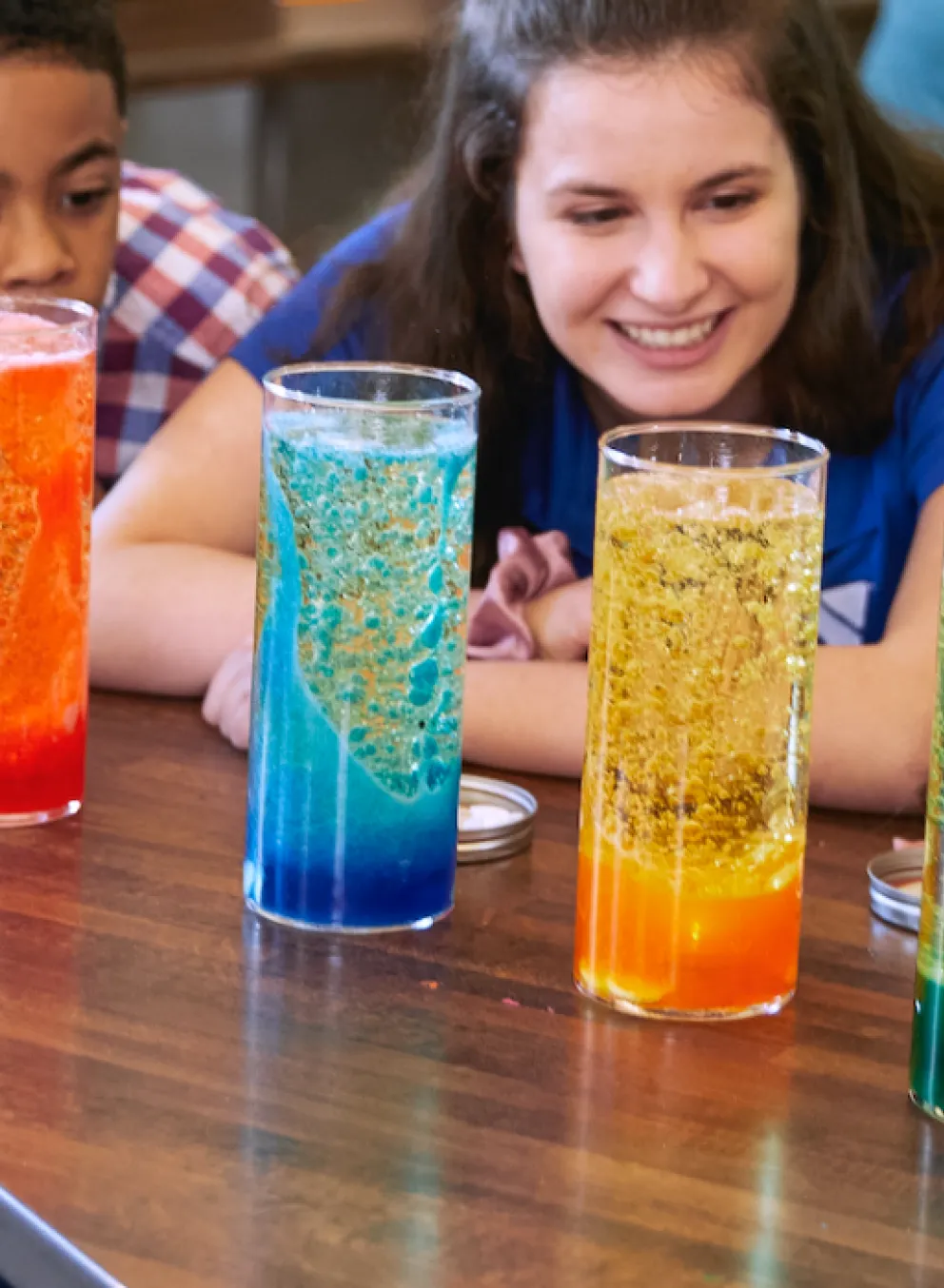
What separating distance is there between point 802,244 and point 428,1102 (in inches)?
39.6

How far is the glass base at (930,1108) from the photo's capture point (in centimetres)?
76

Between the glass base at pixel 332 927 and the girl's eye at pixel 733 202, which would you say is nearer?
the glass base at pixel 332 927

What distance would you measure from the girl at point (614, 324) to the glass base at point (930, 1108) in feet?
1.36

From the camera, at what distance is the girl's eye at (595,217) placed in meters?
1.45

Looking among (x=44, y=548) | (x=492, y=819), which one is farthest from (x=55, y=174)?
(x=492, y=819)

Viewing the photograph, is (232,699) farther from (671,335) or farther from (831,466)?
(831,466)

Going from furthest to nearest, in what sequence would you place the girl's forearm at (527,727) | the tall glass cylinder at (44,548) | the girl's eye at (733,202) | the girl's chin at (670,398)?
the girl's chin at (670,398) → the girl's eye at (733,202) → the girl's forearm at (527,727) → the tall glass cylinder at (44,548)

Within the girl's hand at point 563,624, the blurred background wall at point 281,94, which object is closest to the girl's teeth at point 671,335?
the girl's hand at point 563,624

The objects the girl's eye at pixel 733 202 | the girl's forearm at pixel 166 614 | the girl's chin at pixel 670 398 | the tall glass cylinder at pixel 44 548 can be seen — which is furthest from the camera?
the girl's chin at pixel 670 398

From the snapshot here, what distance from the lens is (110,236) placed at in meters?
1.71

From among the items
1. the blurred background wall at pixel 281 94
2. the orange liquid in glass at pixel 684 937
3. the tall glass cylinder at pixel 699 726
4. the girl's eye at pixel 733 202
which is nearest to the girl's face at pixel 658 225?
the girl's eye at pixel 733 202

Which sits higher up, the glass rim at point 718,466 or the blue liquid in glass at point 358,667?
the glass rim at point 718,466

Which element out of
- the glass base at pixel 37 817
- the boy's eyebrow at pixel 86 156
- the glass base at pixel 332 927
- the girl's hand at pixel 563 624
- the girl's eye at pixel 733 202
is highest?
the boy's eyebrow at pixel 86 156

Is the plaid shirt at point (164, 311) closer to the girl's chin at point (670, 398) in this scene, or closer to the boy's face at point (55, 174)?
the boy's face at point (55, 174)
